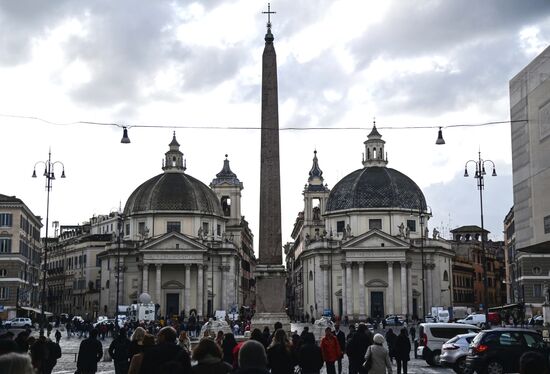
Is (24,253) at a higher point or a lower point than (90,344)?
higher

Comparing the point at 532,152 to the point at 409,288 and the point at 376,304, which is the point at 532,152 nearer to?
the point at 409,288

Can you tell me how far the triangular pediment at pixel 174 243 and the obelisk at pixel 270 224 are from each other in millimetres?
55100

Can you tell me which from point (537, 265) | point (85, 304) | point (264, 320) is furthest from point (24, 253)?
point (264, 320)

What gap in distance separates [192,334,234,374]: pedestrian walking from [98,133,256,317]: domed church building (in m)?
78.4

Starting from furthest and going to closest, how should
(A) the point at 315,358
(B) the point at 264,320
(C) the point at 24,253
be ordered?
(C) the point at 24,253 → (B) the point at 264,320 → (A) the point at 315,358

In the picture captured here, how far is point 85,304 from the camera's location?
107 metres

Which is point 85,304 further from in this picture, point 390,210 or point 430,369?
point 430,369

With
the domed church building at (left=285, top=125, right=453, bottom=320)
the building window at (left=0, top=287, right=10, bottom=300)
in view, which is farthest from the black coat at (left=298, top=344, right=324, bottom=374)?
the domed church building at (left=285, top=125, right=453, bottom=320)

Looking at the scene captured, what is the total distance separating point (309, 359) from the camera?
585 inches

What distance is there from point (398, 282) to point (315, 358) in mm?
73651

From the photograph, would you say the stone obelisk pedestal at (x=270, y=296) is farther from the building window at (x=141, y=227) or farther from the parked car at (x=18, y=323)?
the building window at (x=141, y=227)

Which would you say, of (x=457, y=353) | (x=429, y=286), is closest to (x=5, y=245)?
(x=429, y=286)

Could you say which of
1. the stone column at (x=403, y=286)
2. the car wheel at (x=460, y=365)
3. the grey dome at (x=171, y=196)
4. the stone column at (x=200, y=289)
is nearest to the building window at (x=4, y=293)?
the stone column at (x=200, y=289)

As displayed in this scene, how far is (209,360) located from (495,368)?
14.9 m
